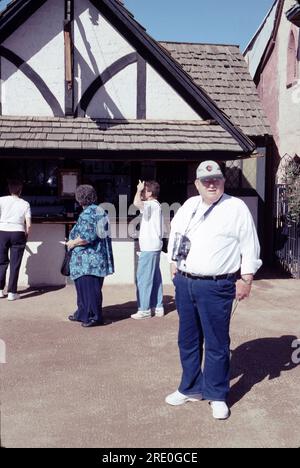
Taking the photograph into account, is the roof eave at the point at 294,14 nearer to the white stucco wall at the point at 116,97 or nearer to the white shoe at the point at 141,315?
the white stucco wall at the point at 116,97

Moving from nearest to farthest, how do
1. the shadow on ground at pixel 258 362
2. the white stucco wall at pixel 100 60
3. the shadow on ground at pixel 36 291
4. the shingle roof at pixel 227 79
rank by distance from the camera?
the shadow on ground at pixel 258 362 < the shadow on ground at pixel 36 291 < the white stucco wall at pixel 100 60 < the shingle roof at pixel 227 79

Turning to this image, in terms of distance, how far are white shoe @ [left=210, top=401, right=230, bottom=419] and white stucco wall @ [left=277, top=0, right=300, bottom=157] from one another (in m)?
8.12

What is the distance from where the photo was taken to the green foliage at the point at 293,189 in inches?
378

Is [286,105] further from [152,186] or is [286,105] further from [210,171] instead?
[210,171]

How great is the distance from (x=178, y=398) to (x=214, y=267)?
1.19m

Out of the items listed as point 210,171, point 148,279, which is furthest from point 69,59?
point 210,171

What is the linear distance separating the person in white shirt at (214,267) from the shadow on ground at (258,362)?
504 mm

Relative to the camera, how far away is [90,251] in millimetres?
5934

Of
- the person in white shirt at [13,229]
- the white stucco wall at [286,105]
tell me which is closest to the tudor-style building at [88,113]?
the person in white shirt at [13,229]

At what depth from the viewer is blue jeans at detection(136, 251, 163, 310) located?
251 inches

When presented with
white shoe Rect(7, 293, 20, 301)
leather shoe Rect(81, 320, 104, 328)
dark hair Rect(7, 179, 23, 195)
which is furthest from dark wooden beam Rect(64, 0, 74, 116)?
leather shoe Rect(81, 320, 104, 328)

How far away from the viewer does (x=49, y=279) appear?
8641 mm

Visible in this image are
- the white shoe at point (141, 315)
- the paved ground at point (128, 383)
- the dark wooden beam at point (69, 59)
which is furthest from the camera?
the dark wooden beam at point (69, 59)

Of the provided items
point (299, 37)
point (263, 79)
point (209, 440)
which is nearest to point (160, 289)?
point (209, 440)
